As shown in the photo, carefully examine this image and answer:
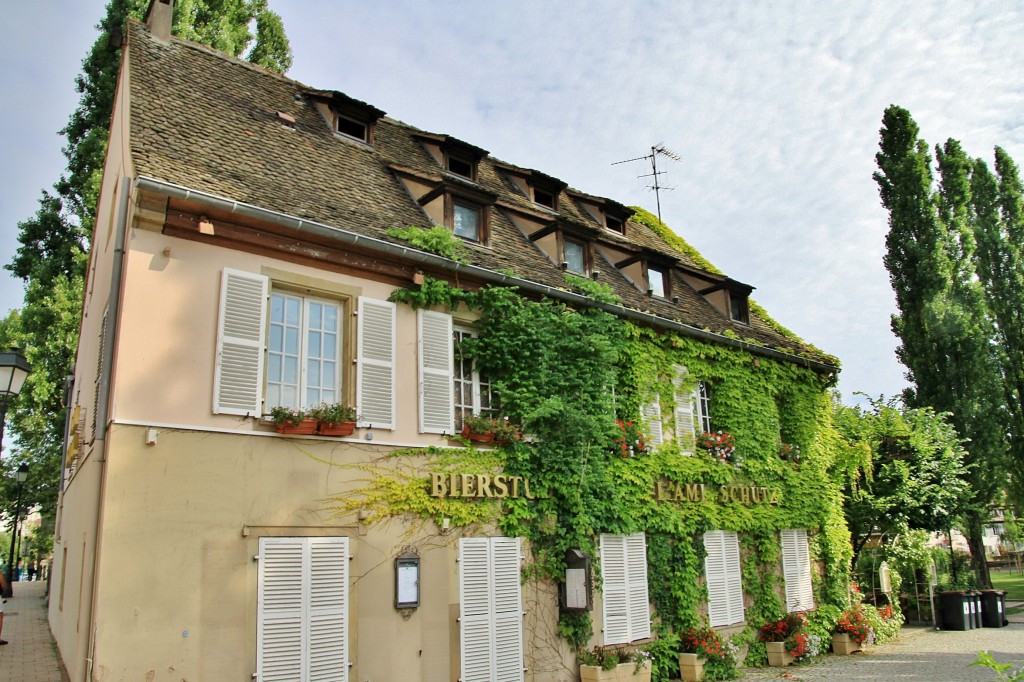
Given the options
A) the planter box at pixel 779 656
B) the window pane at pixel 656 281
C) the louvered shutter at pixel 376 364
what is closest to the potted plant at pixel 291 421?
the louvered shutter at pixel 376 364

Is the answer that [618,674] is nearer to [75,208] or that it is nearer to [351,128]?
[351,128]

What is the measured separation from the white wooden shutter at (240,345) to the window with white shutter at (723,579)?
27.4ft

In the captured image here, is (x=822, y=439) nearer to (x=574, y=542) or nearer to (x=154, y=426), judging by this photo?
(x=574, y=542)

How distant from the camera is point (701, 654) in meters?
12.0

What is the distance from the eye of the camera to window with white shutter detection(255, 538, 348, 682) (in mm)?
8062

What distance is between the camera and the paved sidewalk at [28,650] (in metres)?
9.91

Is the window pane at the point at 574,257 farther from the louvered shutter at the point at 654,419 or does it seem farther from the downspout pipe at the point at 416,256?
the louvered shutter at the point at 654,419

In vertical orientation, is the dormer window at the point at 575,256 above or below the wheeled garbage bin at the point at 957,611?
above

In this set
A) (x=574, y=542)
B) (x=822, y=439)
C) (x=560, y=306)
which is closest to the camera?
(x=574, y=542)

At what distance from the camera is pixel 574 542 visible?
11.0 metres

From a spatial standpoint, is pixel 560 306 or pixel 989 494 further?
pixel 989 494

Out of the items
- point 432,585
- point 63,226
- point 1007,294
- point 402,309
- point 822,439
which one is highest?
point 63,226

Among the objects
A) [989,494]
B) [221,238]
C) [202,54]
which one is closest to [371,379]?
[221,238]

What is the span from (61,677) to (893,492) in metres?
16.6
